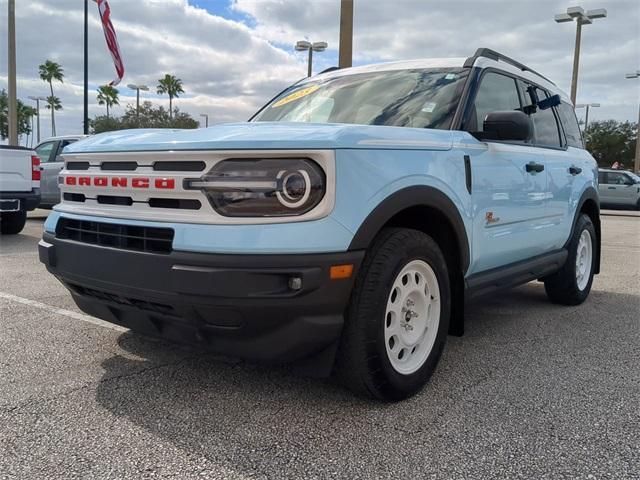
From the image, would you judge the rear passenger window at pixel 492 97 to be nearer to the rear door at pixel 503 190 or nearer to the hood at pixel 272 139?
the rear door at pixel 503 190

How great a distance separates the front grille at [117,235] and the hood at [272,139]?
360 mm

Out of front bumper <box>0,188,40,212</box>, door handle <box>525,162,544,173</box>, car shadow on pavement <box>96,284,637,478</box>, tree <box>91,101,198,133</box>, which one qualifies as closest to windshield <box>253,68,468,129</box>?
door handle <box>525,162,544,173</box>

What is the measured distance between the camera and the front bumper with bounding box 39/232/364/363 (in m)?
2.23

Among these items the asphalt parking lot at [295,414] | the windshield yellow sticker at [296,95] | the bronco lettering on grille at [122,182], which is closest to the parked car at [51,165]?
the asphalt parking lot at [295,414]

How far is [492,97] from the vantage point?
3.76 m

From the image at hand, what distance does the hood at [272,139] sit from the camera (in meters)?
2.29

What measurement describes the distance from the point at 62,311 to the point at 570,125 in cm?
467

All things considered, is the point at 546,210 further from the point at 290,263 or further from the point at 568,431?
the point at 290,263

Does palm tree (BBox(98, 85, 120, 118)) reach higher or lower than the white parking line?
higher

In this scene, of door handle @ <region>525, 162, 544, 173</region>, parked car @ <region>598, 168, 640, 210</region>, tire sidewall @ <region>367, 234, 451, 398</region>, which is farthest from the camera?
parked car @ <region>598, 168, 640, 210</region>

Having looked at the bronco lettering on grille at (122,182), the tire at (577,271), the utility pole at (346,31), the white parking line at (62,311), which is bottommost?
the white parking line at (62,311)

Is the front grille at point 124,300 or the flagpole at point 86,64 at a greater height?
the flagpole at point 86,64

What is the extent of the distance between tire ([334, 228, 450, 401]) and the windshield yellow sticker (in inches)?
69.0

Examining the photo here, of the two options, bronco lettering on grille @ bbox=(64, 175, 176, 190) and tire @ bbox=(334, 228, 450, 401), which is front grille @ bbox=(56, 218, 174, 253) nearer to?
bronco lettering on grille @ bbox=(64, 175, 176, 190)
